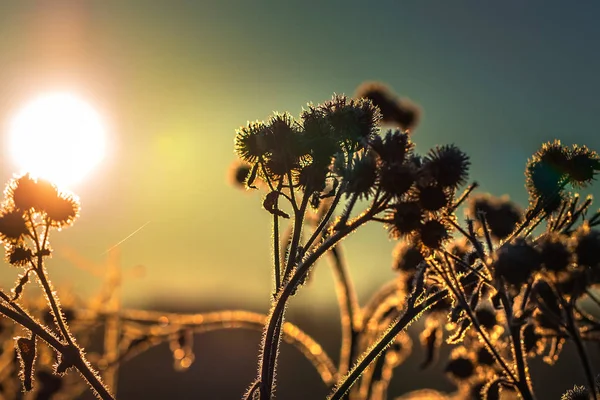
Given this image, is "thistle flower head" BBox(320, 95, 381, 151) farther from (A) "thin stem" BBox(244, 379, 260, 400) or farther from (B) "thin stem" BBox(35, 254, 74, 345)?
(B) "thin stem" BBox(35, 254, 74, 345)

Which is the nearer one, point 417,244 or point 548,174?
point 417,244

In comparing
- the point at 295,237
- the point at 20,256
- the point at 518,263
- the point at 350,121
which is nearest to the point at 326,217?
the point at 295,237

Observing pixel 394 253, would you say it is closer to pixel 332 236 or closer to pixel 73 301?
pixel 332 236

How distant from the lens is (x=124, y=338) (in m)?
7.14

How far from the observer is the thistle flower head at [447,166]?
3.88 m

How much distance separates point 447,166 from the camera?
392 centimetres

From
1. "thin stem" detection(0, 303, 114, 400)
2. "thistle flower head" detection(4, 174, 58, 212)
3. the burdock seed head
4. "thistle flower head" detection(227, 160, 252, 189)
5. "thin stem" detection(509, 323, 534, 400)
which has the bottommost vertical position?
"thin stem" detection(509, 323, 534, 400)

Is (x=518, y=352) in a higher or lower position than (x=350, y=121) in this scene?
lower

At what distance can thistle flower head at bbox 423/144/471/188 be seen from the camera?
3875 mm

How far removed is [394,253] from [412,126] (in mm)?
3012

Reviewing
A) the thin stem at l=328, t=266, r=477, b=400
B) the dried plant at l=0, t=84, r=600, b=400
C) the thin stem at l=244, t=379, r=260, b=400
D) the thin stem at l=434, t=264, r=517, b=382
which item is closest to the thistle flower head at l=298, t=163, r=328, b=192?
the dried plant at l=0, t=84, r=600, b=400

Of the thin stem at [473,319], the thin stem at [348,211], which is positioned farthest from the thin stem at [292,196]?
the thin stem at [473,319]

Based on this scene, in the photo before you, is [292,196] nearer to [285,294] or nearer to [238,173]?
[285,294]

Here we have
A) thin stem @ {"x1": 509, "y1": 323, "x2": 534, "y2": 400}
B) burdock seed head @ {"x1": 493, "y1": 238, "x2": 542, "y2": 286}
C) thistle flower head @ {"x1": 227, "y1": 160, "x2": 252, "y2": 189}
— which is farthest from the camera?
thistle flower head @ {"x1": 227, "y1": 160, "x2": 252, "y2": 189}
